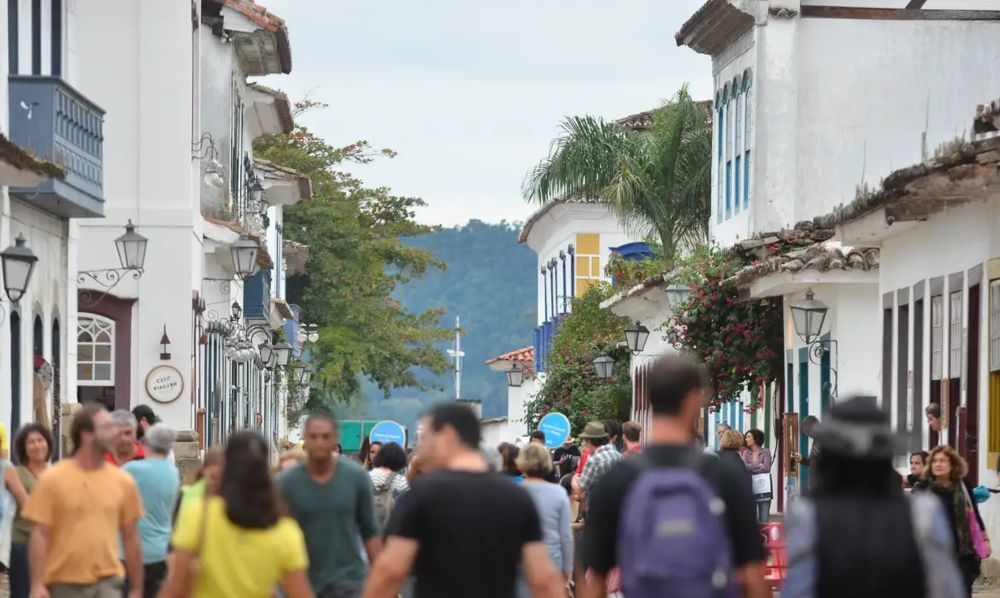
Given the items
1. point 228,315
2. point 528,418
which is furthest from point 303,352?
point 228,315

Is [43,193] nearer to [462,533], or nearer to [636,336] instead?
[462,533]

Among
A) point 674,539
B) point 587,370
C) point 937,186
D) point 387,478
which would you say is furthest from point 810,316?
point 587,370

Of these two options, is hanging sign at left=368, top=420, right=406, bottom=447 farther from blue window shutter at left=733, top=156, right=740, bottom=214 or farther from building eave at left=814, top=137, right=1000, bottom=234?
building eave at left=814, top=137, right=1000, bottom=234

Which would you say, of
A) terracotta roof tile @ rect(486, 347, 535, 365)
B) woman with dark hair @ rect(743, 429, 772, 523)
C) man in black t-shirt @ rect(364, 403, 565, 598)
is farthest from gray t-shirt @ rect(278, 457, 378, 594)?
terracotta roof tile @ rect(486, 347, 535, 365)

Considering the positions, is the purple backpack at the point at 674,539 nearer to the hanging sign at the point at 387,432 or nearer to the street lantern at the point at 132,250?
the street lantern at the point at 132,250

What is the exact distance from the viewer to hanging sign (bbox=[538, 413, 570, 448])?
37.0m

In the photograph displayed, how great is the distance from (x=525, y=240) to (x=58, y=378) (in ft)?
157

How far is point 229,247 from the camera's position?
36.0 m

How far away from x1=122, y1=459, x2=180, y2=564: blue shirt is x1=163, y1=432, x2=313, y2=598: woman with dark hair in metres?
4.03

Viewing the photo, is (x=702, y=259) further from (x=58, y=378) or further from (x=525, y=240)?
(x=525, y=240)

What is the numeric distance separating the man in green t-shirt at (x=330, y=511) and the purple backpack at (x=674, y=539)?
386 centimetres

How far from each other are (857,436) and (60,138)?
17614 millimetres

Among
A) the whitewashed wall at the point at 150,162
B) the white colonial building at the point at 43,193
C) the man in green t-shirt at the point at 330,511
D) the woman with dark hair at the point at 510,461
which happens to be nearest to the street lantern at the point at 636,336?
the whitewashed wall at the point at 150,162

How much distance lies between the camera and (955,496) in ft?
49.1
